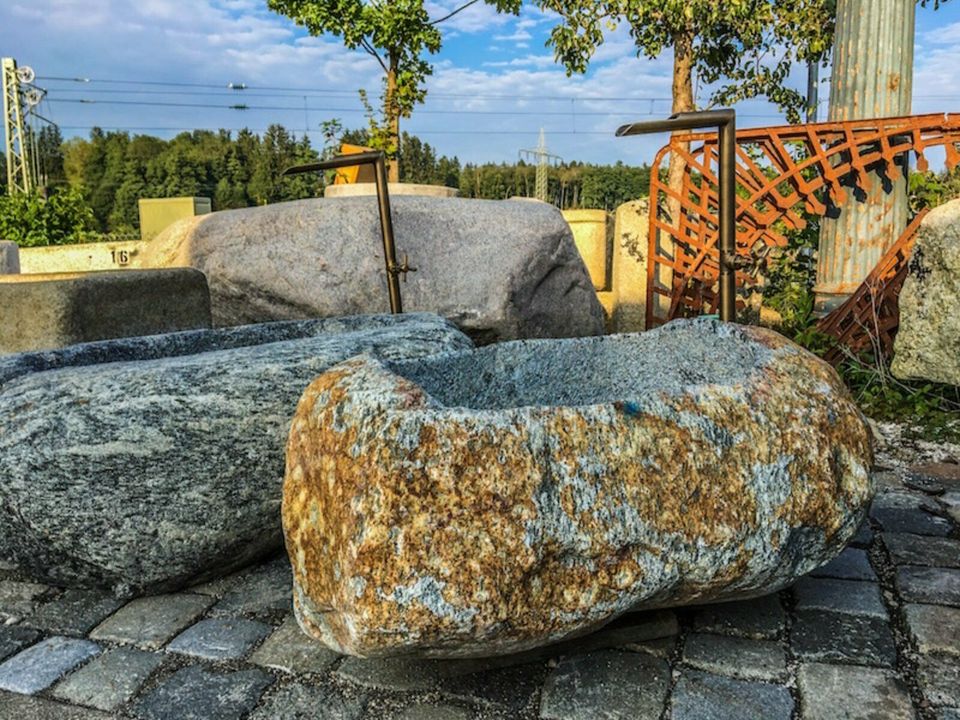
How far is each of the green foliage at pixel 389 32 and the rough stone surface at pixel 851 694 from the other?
10.2 metres

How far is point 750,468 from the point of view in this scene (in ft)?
5.77

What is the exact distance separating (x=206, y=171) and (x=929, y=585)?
5326 cm

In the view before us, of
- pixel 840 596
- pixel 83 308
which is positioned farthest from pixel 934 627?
pixel 83 308

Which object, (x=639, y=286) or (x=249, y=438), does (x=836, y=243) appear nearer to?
(x=639, y=286)

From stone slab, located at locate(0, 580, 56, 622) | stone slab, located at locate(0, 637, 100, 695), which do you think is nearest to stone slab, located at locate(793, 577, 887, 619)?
stone slab, located at locate(0, 637, 100, 695)

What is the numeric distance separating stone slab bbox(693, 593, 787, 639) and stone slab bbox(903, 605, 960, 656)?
296 mm

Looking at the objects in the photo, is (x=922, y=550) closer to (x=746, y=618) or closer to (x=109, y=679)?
(x=746, y=618)

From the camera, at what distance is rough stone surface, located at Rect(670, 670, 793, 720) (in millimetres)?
1677

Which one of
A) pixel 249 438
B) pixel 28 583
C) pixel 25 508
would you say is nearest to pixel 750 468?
pixel 249 438

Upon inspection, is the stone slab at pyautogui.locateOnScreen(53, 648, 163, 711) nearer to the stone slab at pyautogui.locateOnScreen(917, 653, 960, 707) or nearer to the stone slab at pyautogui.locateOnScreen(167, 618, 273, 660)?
the stone slab at pyautogui.locateOnScreen(167, 618, 273, 660)

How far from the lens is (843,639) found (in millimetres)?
A: 1977

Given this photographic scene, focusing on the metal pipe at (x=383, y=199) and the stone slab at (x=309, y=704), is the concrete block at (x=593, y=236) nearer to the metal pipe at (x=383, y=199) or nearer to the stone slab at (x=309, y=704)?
the metal pipe at (x=383, y=199)

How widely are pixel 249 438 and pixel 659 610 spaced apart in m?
1.11

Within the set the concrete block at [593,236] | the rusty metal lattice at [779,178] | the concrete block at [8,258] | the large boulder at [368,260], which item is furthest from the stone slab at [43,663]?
the concrete block at [593,236]
